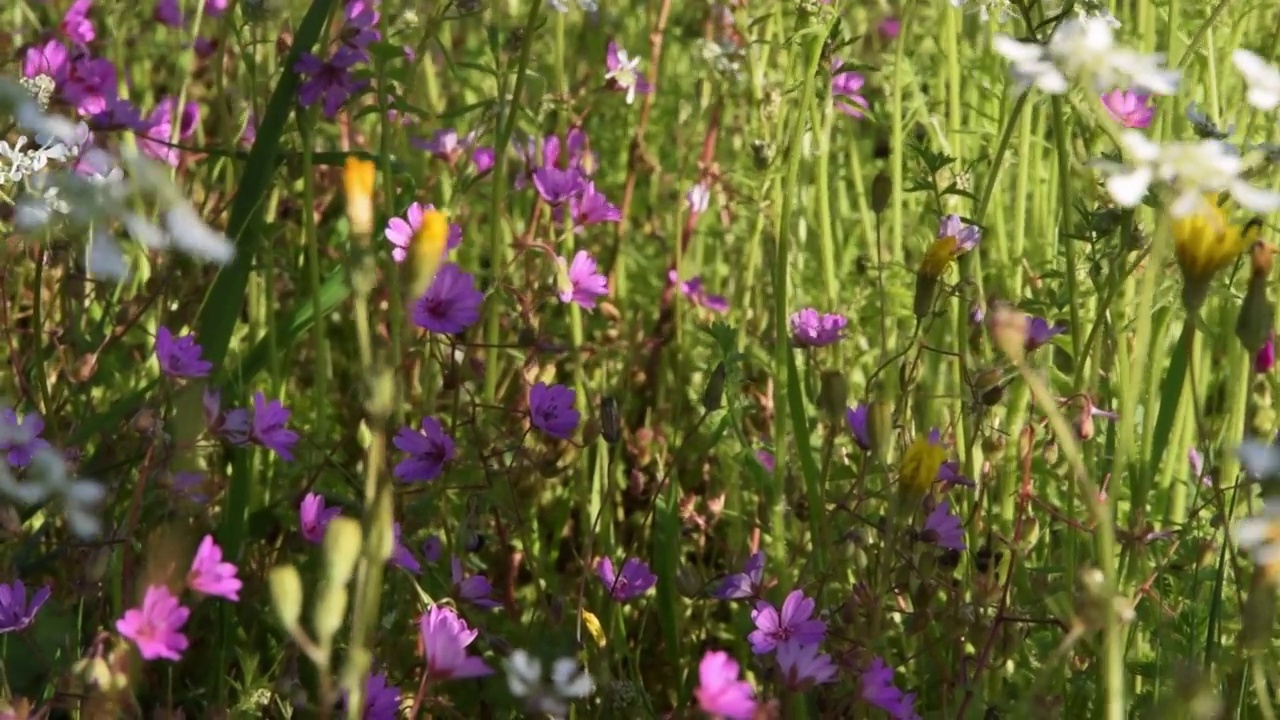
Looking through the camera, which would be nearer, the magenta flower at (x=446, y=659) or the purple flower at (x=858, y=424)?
the magenta flower at (x=446, y=659)

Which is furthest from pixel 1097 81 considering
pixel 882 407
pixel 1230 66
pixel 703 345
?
pixel 1230 66

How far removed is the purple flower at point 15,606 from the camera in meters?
1.00

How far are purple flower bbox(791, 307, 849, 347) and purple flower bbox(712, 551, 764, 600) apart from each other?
0.27 meters

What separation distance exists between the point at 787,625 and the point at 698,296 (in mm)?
779

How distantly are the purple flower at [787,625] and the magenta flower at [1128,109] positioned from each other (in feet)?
2.27

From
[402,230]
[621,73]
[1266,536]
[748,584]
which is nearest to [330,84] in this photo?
[402,230]

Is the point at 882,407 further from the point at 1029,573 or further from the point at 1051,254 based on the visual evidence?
the point at 1051,254

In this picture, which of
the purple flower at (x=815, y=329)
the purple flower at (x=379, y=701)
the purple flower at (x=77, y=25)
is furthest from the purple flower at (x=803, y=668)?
the purple flower at (x=77, y=25)

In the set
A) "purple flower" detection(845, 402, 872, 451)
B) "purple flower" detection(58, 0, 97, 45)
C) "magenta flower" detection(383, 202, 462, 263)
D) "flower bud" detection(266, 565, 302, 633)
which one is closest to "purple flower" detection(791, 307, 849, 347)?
"purple flower" detection(845, 402, 872, 451)

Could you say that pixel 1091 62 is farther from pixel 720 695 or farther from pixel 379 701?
pixel 379 701

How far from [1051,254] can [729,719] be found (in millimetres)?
1056

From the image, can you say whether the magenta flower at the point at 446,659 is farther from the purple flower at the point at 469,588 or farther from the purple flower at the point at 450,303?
the purple flower at the point at 450,303

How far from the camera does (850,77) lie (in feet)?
5.90

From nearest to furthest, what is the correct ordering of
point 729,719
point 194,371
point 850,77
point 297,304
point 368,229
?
point 368,229 < point 729,719 < point 194,371 < point 297,304 < point 850,77
